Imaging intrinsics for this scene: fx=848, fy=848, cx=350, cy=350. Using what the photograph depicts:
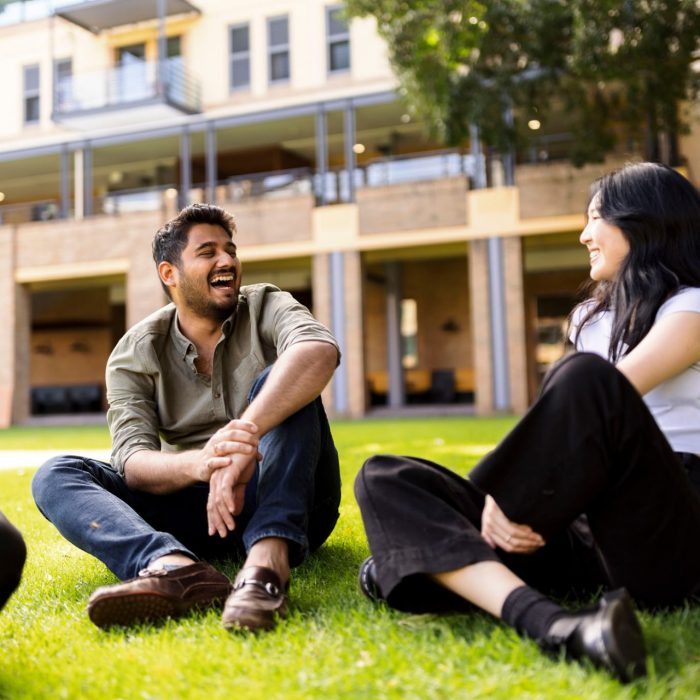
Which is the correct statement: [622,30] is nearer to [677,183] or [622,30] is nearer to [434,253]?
[434,253]

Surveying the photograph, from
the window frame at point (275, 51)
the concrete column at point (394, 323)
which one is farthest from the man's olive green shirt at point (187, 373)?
the window frame at point (275, 51)

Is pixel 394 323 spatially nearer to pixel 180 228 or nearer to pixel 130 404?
pixel 180 228

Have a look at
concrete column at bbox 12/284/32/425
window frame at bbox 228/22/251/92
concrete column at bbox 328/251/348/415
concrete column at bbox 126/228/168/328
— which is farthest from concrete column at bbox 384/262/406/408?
concrete column at bbox 12/284/32/425

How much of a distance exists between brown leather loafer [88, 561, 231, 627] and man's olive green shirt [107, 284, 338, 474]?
65cm

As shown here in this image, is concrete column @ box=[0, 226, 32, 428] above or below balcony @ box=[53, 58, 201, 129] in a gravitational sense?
below

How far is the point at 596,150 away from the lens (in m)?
14.1

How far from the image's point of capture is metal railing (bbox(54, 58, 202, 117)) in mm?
20719

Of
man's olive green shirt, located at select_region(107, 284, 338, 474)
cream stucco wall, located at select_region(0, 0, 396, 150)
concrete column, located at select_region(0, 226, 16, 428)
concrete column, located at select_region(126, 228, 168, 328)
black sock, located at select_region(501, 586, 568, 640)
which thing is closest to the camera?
black sock, located at select_region(501, 586, 568, 640)

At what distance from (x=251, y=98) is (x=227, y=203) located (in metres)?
3.46

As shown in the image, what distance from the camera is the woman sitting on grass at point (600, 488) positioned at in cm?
179

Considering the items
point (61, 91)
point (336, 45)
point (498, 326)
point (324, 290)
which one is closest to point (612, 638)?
point (498, 326)

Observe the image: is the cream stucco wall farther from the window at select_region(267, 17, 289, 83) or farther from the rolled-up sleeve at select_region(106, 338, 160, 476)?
the rolled-up sleeve at select_region(106, 338, 160, 476)

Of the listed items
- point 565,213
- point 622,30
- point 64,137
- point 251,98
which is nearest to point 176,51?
point 251,98

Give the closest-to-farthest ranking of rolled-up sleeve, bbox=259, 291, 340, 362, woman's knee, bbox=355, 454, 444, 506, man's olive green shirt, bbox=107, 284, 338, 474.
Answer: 1. woman's knee, bbox=355, 454, 444, 506
2. rolled-up sleeve, bbox=259, 291, 340, 362
3. man's olive green shirt, bbox=107, 284, 338, 474
